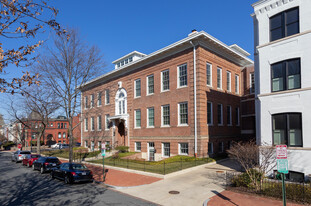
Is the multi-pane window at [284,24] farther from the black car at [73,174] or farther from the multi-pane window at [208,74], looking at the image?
the black car at [73,174]

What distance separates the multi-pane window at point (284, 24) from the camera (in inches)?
561

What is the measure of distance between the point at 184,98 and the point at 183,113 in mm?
1603

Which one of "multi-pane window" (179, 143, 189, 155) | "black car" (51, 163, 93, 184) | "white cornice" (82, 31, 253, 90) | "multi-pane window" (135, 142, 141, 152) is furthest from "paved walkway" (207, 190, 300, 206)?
"multi-pane window" (135, 142, 141, 152)

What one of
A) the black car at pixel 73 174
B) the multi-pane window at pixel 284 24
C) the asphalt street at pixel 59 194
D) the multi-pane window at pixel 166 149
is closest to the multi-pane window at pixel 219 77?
the multi-pane window at pixel 166 149

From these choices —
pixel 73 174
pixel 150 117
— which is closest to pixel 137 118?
pixel 150 117

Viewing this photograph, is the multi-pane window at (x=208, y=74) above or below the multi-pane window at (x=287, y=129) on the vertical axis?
above

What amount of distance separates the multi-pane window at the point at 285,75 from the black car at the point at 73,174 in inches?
546

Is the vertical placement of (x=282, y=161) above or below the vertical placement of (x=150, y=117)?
below

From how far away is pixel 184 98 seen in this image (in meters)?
24.0

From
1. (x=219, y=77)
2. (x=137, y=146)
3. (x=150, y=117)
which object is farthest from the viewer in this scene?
(x=137, y=146)

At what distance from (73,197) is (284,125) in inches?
516

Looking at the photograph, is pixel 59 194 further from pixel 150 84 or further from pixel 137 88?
pixel 137 88

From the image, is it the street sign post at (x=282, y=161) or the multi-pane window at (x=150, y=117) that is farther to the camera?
the multi-pane window at (x=150, y=117)

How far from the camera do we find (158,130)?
1047 inches
